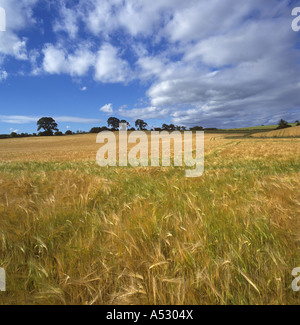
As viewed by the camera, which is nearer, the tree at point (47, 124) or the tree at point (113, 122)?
the tree at point (47, 124)

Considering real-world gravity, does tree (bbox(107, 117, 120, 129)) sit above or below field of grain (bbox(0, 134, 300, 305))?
above

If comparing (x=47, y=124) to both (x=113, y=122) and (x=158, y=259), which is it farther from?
(x=158, y=259)

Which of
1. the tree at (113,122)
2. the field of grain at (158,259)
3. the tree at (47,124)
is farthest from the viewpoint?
the tree at (113,122)

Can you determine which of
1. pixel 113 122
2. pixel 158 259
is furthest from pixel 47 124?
pixel 158 259

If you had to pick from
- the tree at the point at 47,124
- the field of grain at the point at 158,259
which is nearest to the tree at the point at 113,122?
the tree at the point at 47,124

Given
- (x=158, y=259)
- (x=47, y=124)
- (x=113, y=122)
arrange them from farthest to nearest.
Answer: (x=113, y=122) → (x=47, y=124) → (x=158, y=259)

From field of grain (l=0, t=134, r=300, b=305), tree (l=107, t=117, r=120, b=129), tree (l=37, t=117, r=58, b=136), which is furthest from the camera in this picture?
tree (l=107, t=117, r=120, b=129)

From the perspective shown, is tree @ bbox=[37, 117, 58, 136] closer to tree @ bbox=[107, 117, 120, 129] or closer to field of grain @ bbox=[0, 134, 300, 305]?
tree @ bbox=[107, 117, 120, 129]

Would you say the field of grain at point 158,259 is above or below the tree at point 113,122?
below

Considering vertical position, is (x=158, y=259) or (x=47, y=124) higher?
(x=47, y=124)

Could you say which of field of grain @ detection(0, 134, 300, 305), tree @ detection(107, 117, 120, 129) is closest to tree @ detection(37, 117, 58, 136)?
tree @ detection(107, 117, 120, 129)

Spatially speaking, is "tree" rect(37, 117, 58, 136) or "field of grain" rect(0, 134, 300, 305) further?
"tree" rect(37, 117, 58, 136)

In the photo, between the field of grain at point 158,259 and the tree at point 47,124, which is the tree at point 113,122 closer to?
the tree at point 47,124

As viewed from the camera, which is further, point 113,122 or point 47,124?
point 113,122
